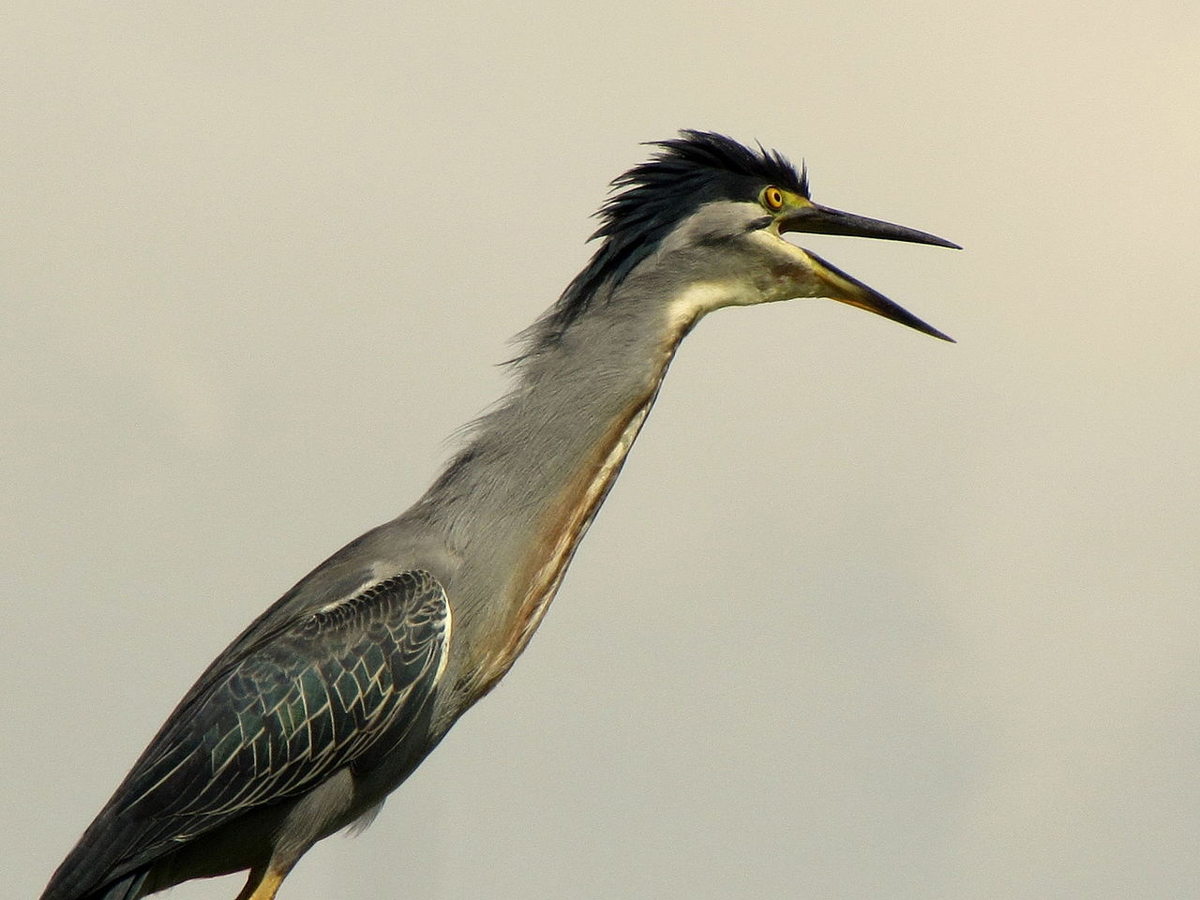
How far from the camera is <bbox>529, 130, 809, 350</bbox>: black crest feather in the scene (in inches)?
290

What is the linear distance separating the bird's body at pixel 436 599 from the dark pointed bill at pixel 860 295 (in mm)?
128

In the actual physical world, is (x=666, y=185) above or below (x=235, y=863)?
above

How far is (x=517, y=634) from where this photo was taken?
692 centimetres

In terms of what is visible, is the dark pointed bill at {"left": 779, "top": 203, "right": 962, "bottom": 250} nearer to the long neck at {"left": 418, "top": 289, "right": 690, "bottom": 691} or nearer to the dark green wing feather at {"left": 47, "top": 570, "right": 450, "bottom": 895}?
the long neck at {"left": 418, "top": 289, "right": 690, "bottom": 691}

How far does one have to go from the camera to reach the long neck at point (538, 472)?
690cm

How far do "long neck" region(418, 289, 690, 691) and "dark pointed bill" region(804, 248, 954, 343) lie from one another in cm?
77

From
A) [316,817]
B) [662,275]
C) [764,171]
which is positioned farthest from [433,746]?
[764,171]

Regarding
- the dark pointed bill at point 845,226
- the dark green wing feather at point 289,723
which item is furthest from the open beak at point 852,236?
the dark green wing feather at point 289,723

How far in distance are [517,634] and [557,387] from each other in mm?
953

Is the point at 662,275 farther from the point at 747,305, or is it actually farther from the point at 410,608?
the point at 410,608

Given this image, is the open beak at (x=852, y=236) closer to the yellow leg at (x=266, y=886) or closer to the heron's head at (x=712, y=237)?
the heron's head at (x=712, y=237)

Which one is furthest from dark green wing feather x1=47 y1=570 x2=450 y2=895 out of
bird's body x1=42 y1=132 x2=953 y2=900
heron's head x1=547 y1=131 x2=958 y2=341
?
heron's head x1=547 y1=131 x2=958 y2=341

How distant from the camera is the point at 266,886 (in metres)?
6.54

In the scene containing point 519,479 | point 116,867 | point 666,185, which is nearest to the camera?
point 116,867
